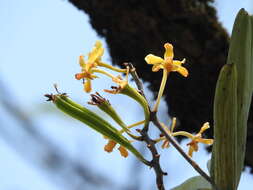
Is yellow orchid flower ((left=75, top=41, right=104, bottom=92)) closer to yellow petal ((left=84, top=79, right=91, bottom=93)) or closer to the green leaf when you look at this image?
yellow petal ((left=84, top=79, right=91, bottom=93))

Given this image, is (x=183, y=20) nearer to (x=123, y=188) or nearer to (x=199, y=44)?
(x=199, y=44)

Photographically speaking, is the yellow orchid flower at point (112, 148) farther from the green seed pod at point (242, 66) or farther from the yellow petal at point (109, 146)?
the green seed pod at point (242, 66)

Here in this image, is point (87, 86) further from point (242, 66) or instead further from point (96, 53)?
point (242, 66)

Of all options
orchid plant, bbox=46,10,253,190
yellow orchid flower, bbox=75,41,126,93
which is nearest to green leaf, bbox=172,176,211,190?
orchid plant, bbox=46,10,253,190

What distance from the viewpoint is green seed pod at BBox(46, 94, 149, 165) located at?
58 centimetres

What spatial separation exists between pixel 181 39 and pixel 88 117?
77cm

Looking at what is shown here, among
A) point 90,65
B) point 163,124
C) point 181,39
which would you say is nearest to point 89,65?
point 90,65

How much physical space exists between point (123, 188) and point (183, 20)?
48cm

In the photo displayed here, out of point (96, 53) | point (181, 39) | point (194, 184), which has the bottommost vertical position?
point (194, 184)

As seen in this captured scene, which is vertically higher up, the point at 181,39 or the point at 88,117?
the point at 181,39

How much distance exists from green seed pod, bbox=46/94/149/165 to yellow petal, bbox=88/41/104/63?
0.18 feet

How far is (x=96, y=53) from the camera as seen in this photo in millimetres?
605

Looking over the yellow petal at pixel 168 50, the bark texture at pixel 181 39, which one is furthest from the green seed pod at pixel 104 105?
the bark texture at pixel 181 39

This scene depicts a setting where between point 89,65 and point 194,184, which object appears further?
point 194,184
